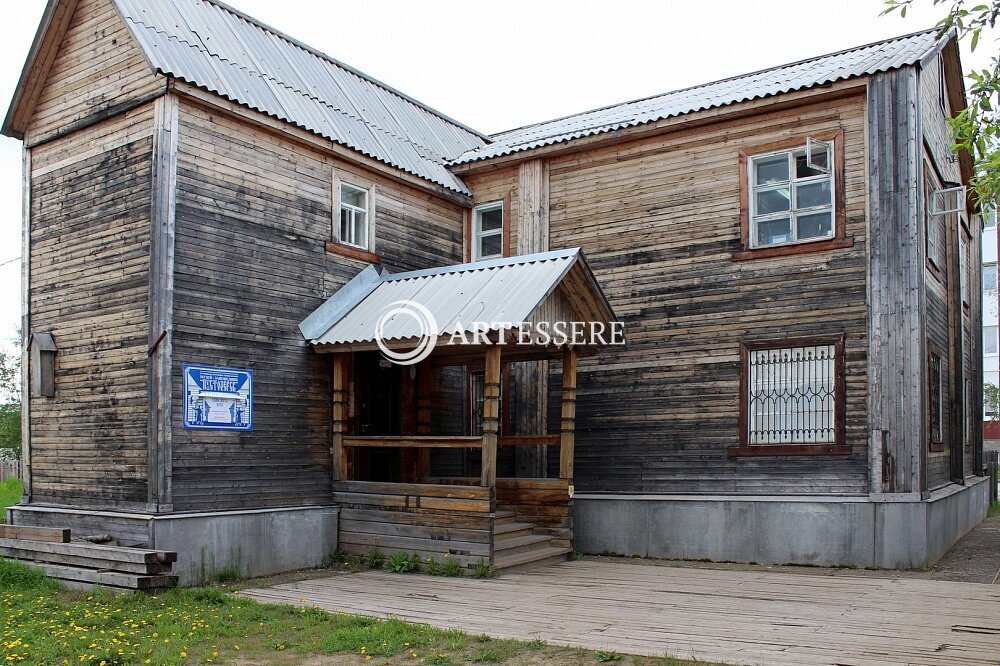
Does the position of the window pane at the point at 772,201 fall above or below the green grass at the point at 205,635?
above

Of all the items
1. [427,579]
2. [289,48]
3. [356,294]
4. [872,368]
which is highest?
[289,48]

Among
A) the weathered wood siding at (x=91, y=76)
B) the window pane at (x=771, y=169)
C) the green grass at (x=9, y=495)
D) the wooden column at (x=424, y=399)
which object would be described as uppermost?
the weathered wood siding at (x=91, y=76)

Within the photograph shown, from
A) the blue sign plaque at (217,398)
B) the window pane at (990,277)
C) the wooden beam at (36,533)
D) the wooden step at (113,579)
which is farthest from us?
the window pane at (990,277)

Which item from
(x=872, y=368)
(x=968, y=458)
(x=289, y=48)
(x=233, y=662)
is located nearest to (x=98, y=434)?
(x=233, y=662)

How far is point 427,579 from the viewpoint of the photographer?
37.1ft

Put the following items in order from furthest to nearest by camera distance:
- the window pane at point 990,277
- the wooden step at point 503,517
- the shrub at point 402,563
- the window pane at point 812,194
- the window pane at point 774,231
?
the window pane at point 990,277 → the window pane at point 774,231 → the window pane at point 812,194 → the wooden step at point 503,517 → the shrub at point 402,563

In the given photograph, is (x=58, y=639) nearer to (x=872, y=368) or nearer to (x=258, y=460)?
(x=258, y=460)

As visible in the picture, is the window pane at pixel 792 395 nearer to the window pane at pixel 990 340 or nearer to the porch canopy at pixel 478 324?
the porch canopy at pixel 478 324

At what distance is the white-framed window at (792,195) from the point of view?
12938 millimetres

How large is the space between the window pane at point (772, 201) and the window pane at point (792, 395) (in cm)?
209

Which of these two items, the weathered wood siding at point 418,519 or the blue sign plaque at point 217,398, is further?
the weathered wood siding at point 418,519

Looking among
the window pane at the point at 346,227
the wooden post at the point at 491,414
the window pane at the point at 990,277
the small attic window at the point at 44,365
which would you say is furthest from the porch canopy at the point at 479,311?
the window pane at the point at 990,277

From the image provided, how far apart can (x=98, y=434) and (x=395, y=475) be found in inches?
188

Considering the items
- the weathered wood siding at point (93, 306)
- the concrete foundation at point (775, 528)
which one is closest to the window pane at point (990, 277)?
the concrete foundation at point (775, 528)
